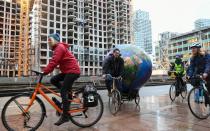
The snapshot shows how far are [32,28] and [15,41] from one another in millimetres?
18431

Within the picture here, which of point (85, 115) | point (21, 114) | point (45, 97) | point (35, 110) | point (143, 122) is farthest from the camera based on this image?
point (143, 122)

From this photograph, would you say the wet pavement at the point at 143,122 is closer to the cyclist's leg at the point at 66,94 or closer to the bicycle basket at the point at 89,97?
the cyclist's leg at the point at 66,94

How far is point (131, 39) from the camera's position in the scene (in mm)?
118812

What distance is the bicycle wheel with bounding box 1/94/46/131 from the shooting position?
4.85 metres

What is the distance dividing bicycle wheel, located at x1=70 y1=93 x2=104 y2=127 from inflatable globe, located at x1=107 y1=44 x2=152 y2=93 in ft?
8.82

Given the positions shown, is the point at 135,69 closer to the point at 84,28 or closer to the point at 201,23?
the point at 84,28

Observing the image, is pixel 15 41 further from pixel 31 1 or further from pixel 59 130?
pixel 59 130

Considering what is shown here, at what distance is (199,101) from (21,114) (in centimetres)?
413

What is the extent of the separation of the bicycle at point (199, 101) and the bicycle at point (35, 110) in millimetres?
2345

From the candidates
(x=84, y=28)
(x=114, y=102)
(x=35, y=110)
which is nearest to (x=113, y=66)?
(x=114, y=102)

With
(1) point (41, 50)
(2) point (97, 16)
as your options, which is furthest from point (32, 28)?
(2) point (97, 16)

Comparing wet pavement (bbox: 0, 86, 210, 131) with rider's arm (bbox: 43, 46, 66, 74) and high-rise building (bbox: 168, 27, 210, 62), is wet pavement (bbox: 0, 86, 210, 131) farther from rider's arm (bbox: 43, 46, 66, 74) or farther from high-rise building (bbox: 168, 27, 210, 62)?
high-rise building (bbox: 168, 27, 210, 62)

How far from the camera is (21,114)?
198 inches

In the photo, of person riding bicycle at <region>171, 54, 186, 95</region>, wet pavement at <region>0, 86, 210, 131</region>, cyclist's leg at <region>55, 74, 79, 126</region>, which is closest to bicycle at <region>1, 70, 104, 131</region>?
cyclist's leg at <region>55, 74, 79, 126</region>
